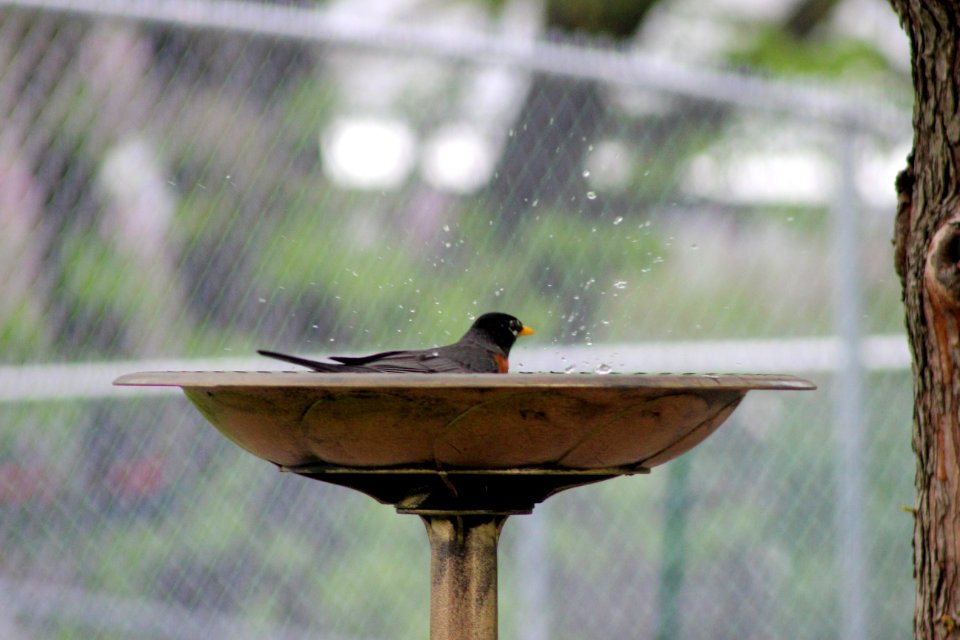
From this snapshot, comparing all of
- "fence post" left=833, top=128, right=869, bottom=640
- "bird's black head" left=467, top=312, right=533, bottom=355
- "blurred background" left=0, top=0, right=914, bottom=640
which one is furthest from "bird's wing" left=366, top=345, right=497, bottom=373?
"fence post" left=833, top=128, right=869, bottom=640

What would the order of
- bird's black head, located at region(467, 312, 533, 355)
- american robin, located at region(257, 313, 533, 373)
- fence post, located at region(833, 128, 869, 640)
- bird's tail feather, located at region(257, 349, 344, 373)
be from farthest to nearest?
fence post, located at region(833, 128, 869, 640), bird's black head, located at region(467, 312, 533, 355), american robin, located at region(257, 313, 533, 373), bird's tail feather, located at region(257, 349, 344, 373)

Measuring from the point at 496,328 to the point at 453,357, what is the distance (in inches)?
30.3

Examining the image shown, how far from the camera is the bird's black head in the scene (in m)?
4.03

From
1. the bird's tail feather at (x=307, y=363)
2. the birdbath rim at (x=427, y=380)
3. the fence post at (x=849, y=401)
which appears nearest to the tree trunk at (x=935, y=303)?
the birdbath rim at (x=427, y=380)

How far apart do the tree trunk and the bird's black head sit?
157 centimetres

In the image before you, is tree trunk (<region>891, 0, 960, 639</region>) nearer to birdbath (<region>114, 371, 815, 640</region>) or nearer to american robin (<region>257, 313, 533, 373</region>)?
birdbath (<region>114, 371, 815, 640</region>)

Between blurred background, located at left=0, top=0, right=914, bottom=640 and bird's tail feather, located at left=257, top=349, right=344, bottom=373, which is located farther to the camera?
blurred background, located at left=0, top=0, right=914, bottom=640

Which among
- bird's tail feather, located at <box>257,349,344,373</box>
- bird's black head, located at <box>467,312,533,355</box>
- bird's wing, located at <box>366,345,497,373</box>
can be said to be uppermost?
bird's black head, located at <box>467,312,533,355</box>

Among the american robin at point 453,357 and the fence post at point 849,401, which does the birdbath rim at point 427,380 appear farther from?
the fence post at point 849,401

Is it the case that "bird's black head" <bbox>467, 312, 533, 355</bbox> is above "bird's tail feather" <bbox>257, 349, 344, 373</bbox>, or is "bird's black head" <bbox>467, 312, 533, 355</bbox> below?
above

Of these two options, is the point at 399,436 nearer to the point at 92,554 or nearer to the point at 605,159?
the point at 92,554

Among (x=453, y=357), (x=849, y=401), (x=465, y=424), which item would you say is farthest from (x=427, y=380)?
(x=849, y=401)

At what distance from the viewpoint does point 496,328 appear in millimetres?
4055

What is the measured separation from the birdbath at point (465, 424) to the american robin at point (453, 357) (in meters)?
0.20
